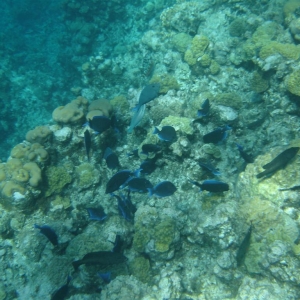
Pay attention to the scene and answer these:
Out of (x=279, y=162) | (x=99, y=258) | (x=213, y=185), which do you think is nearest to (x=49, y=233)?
(x=99, y=258)

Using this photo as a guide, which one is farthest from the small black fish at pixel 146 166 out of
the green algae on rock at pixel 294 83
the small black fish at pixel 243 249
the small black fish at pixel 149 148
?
the green algae on rock at pixel 294 83

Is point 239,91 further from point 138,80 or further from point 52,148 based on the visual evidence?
point 52,148

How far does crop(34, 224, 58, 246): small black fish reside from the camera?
390 centimetres

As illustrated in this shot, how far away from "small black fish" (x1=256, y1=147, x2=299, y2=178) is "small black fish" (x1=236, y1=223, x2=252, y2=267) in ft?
3.28

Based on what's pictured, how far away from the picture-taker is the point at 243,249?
151 inches

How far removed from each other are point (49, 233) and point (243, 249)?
132 inches

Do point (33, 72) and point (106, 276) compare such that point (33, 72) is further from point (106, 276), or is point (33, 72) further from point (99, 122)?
point (106, 276)

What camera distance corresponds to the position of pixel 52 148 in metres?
5.11

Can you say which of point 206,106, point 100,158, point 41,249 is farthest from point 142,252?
point 206,106

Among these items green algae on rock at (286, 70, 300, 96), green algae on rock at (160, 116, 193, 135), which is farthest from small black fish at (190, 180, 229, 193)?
green algae on rock at (286, 70, 300, 96)

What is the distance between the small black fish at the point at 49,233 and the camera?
3.90 meters

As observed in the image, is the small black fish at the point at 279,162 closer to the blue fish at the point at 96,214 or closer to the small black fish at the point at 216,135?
the small black fish at the point at 216,135

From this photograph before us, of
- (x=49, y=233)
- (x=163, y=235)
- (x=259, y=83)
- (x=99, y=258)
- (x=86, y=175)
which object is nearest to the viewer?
(x=99, y=258)

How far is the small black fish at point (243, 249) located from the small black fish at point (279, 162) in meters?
1.00
